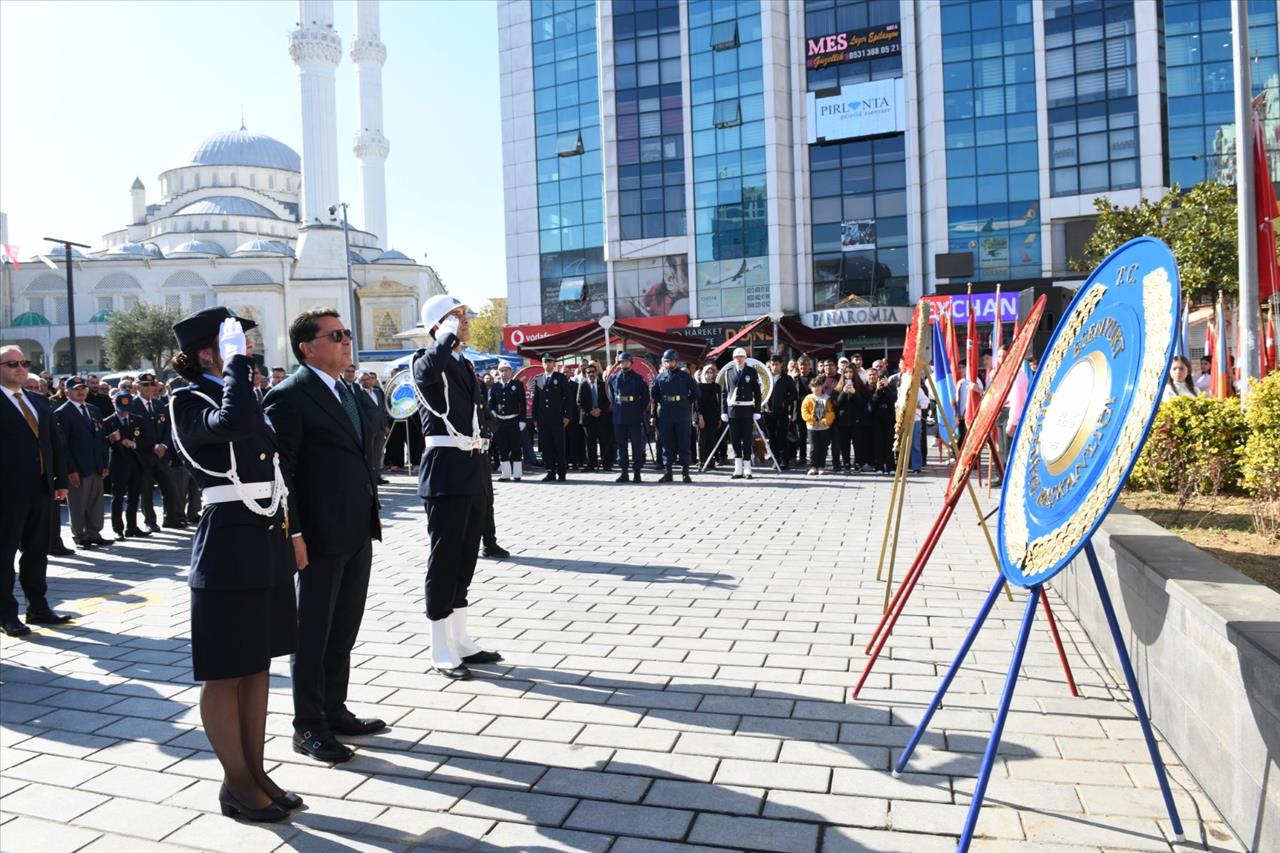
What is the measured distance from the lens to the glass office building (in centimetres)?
3991

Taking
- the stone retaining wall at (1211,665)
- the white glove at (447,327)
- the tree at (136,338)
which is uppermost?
the tree at (136,338)

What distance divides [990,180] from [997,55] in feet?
17.6

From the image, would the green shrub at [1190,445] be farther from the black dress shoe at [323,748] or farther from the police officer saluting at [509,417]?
the police officer saluting at [509,417]

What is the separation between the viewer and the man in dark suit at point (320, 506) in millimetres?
4297

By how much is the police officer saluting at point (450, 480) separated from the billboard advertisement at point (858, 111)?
42.1 meters

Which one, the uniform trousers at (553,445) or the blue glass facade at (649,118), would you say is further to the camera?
the blue glass facade at (649,118)

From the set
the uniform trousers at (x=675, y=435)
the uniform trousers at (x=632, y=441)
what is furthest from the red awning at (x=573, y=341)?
the uniform trousers at (x=675, y=435)

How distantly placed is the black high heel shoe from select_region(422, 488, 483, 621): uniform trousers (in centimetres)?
169

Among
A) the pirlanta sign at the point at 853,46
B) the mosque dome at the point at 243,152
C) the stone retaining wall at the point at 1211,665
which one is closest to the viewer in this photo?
the stone retaining wall at the point at 1211,665

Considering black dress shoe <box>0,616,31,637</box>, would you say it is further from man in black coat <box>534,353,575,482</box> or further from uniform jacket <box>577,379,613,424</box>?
uniform jacket <box>577,379,613,424</box>

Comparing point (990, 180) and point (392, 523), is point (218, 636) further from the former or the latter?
point (990, 180)

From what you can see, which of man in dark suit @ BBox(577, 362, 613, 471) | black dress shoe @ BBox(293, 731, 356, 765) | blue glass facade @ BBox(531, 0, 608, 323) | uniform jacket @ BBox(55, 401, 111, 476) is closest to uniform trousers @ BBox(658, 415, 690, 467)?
man in dark suit @ BBox(577, 362, 613, 471)

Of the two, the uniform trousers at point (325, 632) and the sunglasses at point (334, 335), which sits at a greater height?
the sunglasses at point (334, 335)

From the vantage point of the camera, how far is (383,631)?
646 cm
